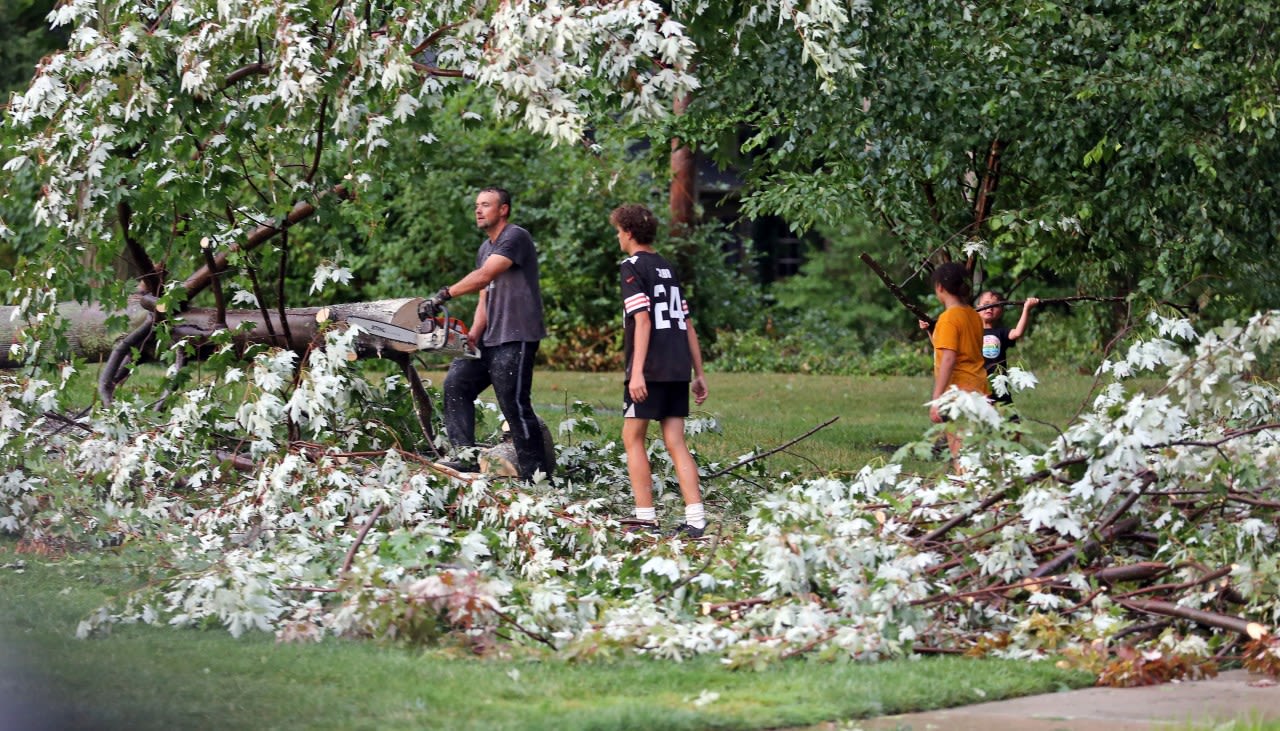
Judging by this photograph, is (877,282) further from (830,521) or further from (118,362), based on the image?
(830,521)

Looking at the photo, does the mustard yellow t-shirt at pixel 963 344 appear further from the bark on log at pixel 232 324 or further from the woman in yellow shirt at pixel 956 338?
the bark on log at pixel 232 324

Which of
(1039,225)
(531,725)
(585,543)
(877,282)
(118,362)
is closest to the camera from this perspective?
(531,725)

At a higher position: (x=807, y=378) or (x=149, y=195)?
(x=149, y=195)

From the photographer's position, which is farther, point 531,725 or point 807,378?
point 807,378

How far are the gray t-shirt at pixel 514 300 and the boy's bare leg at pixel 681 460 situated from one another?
101 centimetres

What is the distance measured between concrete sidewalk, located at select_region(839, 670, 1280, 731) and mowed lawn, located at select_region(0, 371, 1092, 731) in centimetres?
12

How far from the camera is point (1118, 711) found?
480 centimetres

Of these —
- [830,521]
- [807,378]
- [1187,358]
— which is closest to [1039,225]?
[1187,358]

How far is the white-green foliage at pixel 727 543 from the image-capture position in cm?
567

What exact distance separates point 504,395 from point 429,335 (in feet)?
1.96

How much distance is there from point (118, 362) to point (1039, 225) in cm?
569

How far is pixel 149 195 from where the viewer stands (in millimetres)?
8195

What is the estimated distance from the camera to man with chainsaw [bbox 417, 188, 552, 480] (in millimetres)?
8586

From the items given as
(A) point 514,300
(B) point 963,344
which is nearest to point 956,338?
(B) point 963,344
